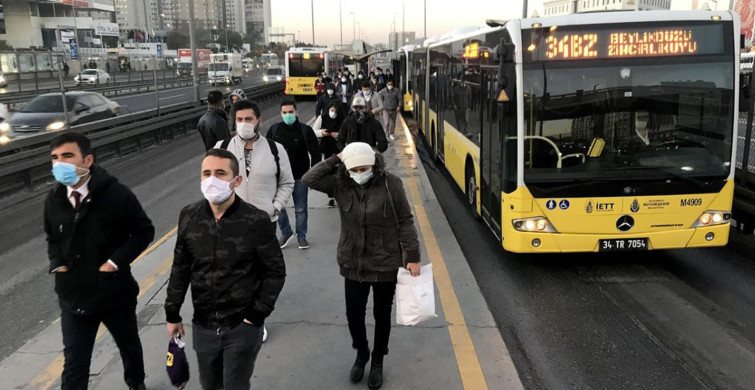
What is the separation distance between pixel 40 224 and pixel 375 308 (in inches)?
283

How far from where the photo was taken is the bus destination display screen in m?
6.40

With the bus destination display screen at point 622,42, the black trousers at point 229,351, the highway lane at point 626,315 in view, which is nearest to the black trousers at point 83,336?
the black trousers at point 229,351

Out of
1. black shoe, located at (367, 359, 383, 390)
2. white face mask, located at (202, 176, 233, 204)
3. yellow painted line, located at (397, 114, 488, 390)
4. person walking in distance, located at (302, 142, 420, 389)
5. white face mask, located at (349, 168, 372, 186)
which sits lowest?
yellow painted line, located at (397, 114, 488, 390)

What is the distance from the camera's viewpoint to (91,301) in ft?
11.9

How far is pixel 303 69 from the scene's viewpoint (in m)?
38.7

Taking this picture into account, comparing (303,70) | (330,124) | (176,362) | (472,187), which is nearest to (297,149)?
(472,187)

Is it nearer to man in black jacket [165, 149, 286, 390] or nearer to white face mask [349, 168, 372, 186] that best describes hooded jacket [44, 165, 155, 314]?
man in black jacket [165, 149, 286, 390]

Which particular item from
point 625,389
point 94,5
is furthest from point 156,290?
point 94,5

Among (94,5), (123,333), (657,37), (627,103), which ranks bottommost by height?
(123,333)

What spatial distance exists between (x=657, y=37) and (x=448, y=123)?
595 cm

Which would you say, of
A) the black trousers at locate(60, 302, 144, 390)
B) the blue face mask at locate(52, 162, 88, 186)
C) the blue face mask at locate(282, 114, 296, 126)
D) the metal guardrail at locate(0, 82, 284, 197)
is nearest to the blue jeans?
the blue face mask at locate(282, 114, 296, 126)

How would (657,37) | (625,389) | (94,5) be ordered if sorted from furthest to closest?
1. (94,5)
2. (657,37)
3. (625,389)

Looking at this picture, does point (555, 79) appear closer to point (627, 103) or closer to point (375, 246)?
point (627, 103)

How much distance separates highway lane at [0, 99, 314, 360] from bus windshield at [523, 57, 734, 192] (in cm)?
510
